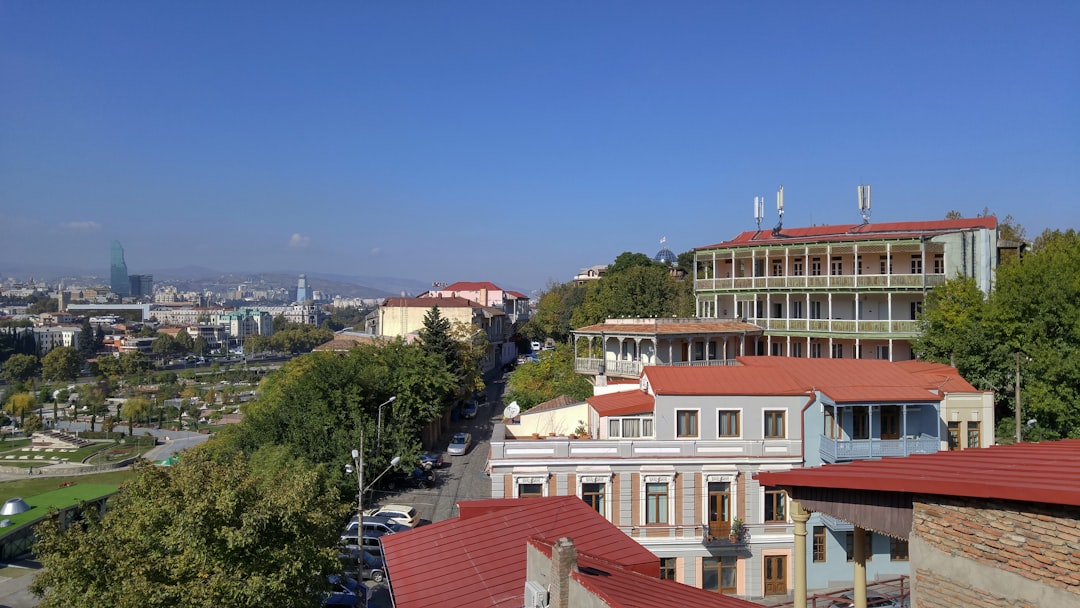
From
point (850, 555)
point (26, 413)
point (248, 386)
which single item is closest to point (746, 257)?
point (850, 555)

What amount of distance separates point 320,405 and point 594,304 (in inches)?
1377

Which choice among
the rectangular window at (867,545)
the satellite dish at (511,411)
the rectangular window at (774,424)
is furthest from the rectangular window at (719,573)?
the satellite dish at (511,411)

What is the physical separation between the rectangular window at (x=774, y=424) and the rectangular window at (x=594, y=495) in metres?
5.86

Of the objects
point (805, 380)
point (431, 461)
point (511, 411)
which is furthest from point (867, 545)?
point (431, 461)

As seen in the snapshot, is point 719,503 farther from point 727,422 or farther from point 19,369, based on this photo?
point 19,369

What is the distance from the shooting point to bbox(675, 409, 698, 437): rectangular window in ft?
76.1

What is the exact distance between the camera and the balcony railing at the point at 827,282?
37.3 meters

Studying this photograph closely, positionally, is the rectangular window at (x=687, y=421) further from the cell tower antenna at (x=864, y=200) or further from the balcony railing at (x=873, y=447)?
the cell tower antenna at (x=864, y=200)

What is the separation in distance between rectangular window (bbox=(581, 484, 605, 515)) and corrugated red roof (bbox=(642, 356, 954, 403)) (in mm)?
3666

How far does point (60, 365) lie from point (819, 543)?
143253 millimetres

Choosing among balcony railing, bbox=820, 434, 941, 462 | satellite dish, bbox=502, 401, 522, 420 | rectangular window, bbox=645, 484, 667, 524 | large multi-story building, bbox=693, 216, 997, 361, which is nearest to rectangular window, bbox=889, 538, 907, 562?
balcony railing, bbox=820, 434, 941, 462

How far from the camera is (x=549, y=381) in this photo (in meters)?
46.6

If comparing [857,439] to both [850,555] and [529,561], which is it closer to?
[850,555]

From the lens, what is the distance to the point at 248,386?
381 ft
